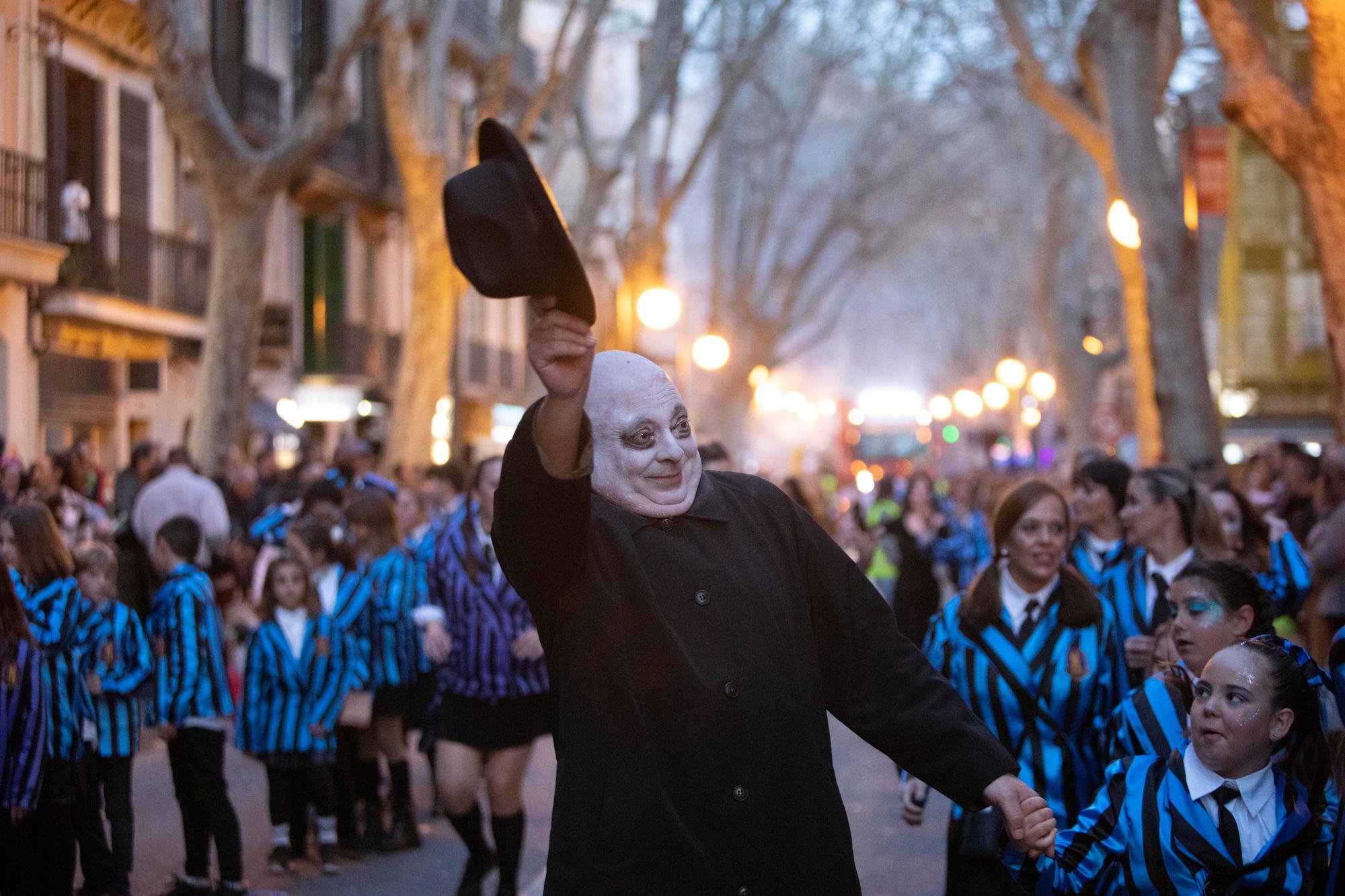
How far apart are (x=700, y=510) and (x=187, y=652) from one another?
436 centimetres

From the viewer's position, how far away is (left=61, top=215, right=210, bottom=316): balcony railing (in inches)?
845

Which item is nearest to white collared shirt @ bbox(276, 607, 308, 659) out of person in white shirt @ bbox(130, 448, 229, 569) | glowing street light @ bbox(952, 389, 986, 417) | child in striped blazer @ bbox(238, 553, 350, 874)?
child in striped blazer @ bbox(238, 553, 350, 874)

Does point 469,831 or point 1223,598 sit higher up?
point 1223,598

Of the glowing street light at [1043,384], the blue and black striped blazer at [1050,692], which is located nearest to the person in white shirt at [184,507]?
the blue and black striped blazer at [1050,692]

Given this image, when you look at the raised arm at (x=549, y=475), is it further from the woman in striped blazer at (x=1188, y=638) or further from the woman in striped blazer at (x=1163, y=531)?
the woman in striped blazer at (x=1163, y=531)

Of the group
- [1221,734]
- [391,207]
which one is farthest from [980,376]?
[1221,734]

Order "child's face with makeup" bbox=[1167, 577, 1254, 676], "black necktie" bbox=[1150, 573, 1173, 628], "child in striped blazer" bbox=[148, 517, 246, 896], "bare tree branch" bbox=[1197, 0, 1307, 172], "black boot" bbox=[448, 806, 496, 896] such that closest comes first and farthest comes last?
"child's face with makeup" bbox=[1167, 577, 1254, 676] < "black necktie" bbox=[1150, 573, 1173, 628] < "black boot" bbox=[448, 806, 496, 896] < "child in striped blazer" bbox=[148, 517, 246, 896] < "bare tree branch" bbox=[1197, 0, 1307, 172]

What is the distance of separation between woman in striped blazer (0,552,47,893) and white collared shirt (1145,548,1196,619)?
13.1 feet

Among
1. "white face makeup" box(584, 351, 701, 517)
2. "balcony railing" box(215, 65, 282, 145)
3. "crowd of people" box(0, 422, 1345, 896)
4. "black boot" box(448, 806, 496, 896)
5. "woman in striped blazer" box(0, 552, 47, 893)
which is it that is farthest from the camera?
"balcony railing" box(215, 65, 282, 145)

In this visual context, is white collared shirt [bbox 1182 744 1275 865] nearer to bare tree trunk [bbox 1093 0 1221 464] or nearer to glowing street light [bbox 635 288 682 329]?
bare tree trunk [bbox 1093 0 1221 464]

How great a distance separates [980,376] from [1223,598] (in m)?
47.7

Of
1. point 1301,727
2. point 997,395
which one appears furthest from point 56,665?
point 997,395

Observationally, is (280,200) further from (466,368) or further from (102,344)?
(466,368)

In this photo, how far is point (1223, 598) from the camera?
507 cm
